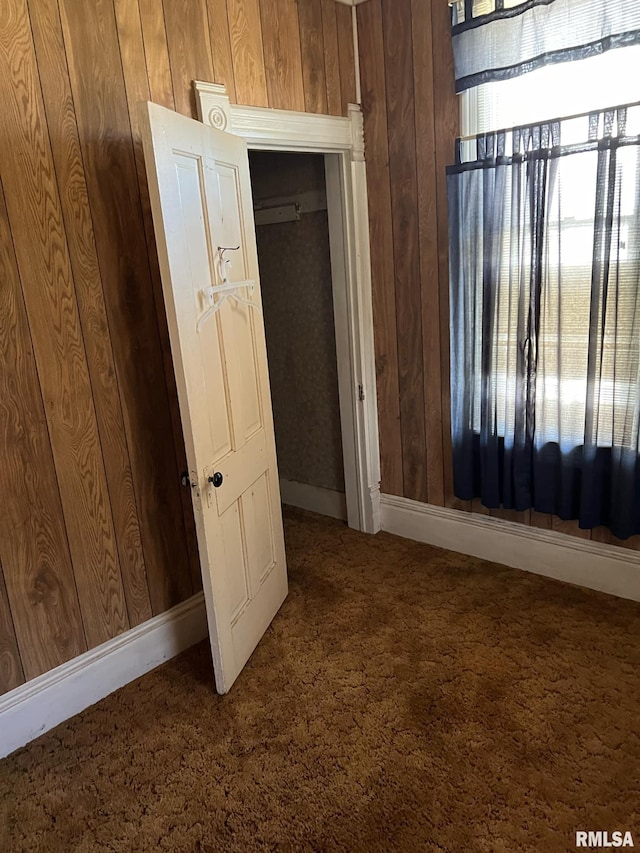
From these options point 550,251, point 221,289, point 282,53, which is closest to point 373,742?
point 221,289

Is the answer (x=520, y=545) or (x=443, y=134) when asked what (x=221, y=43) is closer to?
(x=443, y=134)

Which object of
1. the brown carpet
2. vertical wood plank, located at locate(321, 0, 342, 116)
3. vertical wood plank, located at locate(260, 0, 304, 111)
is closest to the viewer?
the brown carpet

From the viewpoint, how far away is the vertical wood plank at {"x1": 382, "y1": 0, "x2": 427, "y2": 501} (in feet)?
9.56

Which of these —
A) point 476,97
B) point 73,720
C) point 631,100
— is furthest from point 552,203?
point 73,720

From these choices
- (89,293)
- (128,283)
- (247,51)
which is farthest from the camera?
(247,51)

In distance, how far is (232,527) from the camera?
95.1 inches

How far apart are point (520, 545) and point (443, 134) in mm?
1954

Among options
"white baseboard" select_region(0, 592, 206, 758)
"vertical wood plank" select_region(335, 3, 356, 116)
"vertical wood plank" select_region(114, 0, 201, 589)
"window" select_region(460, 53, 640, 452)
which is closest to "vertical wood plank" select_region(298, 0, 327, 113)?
"vertical wood plank" select_region(335, 3, 356, 116)

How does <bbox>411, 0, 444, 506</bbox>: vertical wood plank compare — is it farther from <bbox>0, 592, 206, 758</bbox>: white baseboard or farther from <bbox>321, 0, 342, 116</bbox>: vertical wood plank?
<bbox>0, 592, 206, 758</bbox>: white baseboard

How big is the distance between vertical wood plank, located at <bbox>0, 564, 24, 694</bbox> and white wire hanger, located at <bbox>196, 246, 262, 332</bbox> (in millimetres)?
1117

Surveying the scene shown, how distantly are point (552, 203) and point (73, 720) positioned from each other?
106 inches

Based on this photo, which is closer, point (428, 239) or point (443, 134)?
point (443, 134)

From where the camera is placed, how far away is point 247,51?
2.58 meters

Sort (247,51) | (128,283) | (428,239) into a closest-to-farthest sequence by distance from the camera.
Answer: (128,283) → (247,51) → (428,239)
